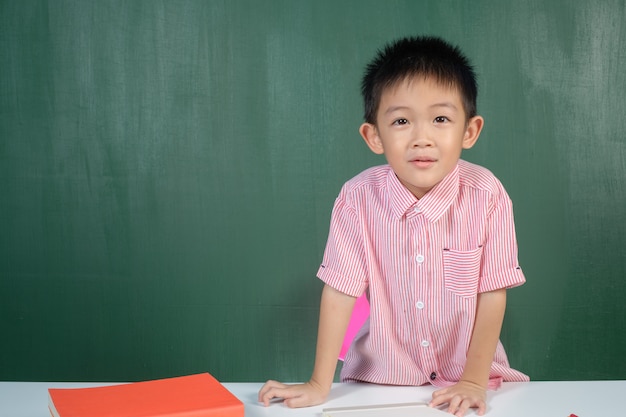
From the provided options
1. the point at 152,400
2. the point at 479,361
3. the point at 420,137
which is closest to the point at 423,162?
the point at 420,137

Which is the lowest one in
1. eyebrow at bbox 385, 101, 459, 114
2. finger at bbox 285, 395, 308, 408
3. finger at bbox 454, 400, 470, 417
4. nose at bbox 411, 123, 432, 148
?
finger at bbox 285, 395, 308, 408

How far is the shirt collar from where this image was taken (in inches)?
46.7

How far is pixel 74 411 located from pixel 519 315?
183cm

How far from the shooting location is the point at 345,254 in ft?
4.02

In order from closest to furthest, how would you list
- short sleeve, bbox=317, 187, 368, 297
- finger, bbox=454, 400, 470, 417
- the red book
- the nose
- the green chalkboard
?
the red book
finger, bbox=454, 400, 470, 417
the nose
short sleeve, bbox=317, 187, 368, 297
the green chalkboard

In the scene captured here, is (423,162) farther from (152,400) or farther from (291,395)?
(152,400)

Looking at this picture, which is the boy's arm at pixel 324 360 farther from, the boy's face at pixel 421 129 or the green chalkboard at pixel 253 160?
the green chalkboard at pixel 253 160

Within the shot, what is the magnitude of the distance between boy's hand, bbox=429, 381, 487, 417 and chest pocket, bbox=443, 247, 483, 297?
0.25m

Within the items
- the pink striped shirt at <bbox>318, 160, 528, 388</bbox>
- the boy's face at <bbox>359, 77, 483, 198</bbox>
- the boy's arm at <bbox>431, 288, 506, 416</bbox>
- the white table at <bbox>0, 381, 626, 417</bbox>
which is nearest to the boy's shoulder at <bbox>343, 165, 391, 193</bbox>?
the pink striped shirt at <bbox>318, 160, 528, 388</bbox>

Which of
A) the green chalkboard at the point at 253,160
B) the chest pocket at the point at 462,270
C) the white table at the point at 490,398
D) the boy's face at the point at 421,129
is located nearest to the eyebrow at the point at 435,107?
the boy's face at the point at 421,129

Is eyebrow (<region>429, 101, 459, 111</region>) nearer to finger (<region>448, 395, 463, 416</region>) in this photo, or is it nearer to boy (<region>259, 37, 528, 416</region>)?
boy (<region>259, 37, 528, 416</region>)

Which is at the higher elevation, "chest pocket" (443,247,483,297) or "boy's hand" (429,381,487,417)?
"chest pocket" (443,247,483,297)

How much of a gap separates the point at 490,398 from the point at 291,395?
0.87ft

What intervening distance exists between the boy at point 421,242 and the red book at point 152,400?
0.75 ft
